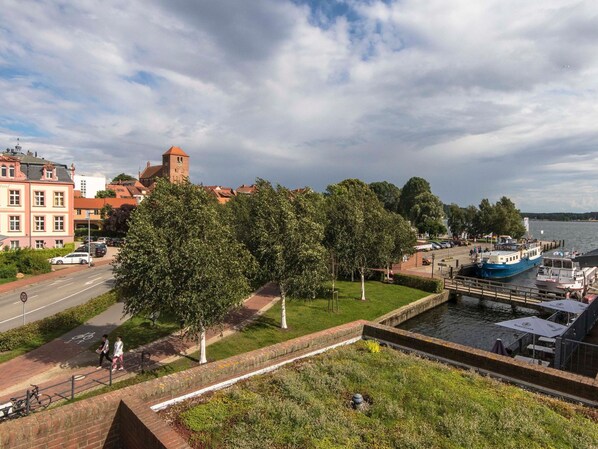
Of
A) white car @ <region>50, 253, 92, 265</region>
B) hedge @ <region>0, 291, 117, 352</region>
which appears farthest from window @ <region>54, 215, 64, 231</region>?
hedge @ <region>0, 291, 117, 352</region>

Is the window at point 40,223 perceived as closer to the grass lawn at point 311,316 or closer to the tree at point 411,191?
the grass lawn at point 311,316

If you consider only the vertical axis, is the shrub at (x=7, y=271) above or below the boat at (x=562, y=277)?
above

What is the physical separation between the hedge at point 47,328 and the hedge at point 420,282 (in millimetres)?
27302

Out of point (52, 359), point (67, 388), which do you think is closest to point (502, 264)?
point (52, 359)

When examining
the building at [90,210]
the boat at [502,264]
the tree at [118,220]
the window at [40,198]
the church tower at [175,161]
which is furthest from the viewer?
the church tower at [175,161]

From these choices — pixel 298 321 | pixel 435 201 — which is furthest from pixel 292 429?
pixel 435 201

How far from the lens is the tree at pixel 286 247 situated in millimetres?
22172

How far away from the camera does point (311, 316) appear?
Result: 26.4 m

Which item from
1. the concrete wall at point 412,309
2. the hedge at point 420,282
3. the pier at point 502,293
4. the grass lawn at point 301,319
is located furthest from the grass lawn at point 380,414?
the pier at point 502,293

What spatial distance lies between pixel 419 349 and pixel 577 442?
5.15 m

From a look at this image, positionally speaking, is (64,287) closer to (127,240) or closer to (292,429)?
(127,240)

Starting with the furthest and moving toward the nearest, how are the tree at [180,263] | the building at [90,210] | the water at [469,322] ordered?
the building at [90,210] < the water at [469,322] < the tree at [180,263]

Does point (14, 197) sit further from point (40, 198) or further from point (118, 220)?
point (118, 220)

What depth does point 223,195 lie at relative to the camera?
114m
